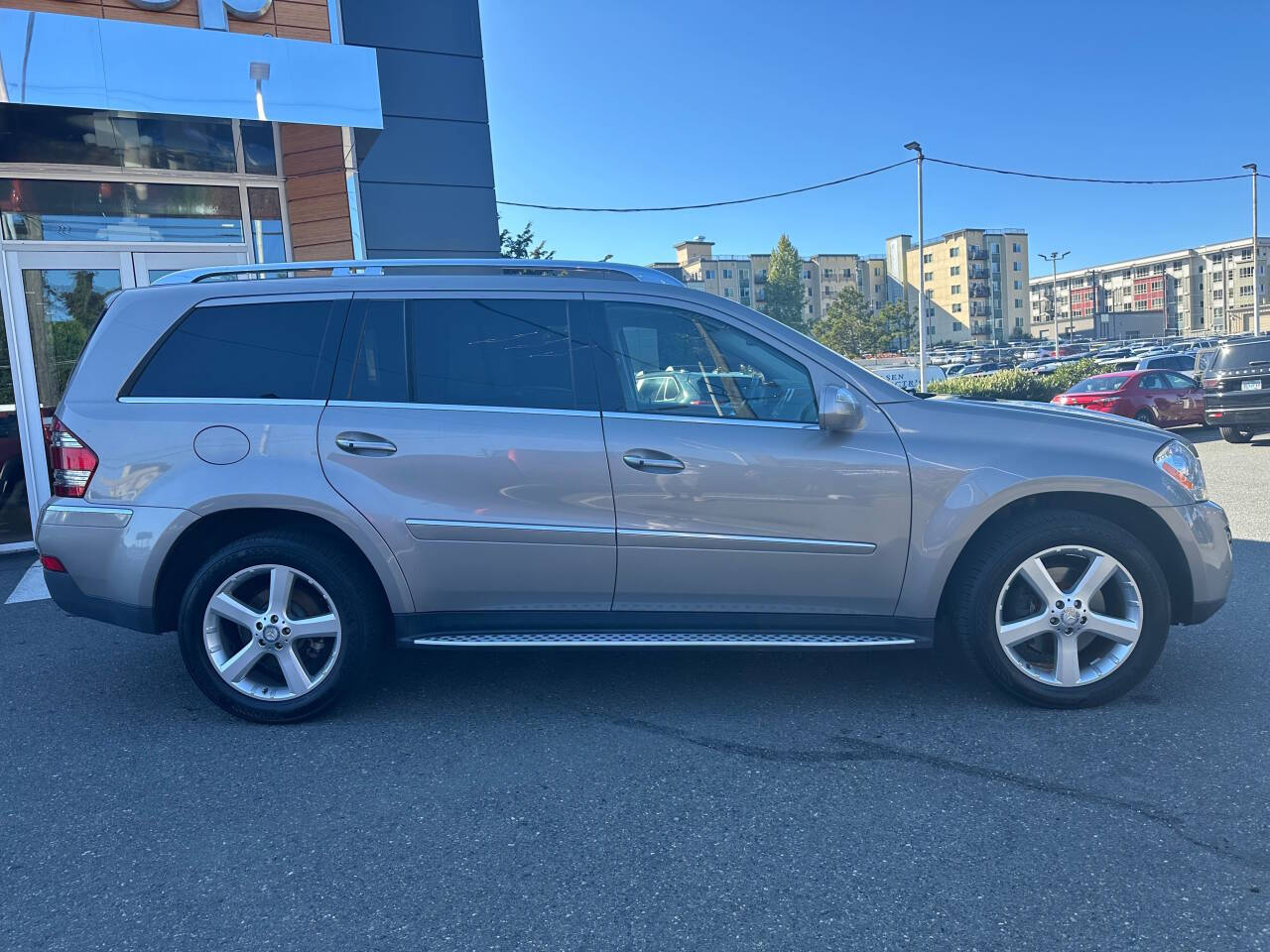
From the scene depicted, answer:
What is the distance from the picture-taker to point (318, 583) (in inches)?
148

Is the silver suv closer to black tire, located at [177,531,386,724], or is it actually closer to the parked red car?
black tire, located at [177,531,386,724]

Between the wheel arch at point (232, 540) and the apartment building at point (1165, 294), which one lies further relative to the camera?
the apartment building at point (1165, 294)

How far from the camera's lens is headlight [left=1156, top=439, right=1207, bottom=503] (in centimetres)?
381

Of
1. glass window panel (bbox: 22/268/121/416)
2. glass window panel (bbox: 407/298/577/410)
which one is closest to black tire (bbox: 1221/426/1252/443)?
glass window panel (bbox: 407/298/577/410)

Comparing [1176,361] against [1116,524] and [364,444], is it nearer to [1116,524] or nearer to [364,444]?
[1116,524]

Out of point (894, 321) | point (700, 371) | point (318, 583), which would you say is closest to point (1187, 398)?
point (700, 371)

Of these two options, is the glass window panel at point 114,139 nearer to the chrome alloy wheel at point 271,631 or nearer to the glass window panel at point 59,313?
the glass window panel at point 59,313

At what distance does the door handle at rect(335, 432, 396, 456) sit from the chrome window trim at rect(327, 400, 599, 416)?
0.14 meters

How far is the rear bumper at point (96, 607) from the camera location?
151 inches

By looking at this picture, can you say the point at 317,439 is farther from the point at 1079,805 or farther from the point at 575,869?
the point at 1079,805

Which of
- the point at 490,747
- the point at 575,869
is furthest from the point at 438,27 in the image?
the point at 575,869

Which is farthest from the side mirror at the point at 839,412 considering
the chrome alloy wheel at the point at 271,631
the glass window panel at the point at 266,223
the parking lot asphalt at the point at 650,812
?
the glass window panel at the point at 266,223

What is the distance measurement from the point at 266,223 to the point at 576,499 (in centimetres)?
698

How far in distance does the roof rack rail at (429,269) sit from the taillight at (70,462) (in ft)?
2.46
